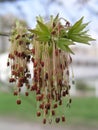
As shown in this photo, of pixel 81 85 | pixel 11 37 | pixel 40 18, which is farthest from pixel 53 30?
pixel 81 85

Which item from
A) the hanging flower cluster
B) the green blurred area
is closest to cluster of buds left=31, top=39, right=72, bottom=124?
the hanging flower cluster

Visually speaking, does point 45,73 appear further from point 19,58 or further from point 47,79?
point 19,58

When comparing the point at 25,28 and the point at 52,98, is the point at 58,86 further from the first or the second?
the point at 25,28

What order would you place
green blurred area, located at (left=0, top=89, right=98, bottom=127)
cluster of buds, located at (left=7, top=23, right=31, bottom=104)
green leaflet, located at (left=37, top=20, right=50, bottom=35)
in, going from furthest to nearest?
green blurred area, located at (left=0, top=89, right=98, bottom=127) < cluster of buds, located at (left=7, top=23, right=31, bottom=104) < green leaflet, located at (left=37, top=20, right=50, bottom=35)

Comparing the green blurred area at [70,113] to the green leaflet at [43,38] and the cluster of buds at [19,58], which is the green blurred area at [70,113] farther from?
the green leaflet at [43,38]

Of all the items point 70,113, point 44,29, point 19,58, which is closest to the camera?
point 44,29

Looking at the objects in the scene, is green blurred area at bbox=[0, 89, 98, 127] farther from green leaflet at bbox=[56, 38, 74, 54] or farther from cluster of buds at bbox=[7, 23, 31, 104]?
green leaflet at bbox=[56, 38, 74, 54]

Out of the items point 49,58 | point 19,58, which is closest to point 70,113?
point 19,58
